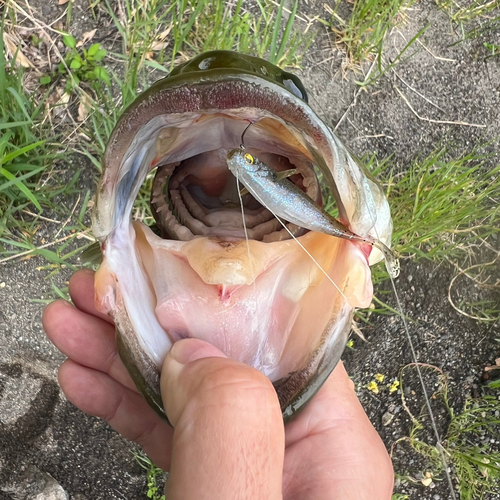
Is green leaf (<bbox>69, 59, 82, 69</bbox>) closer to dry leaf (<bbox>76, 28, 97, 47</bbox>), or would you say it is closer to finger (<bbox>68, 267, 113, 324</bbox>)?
dry leaf (<bbox>76, 28, 97, 47</bbox>)

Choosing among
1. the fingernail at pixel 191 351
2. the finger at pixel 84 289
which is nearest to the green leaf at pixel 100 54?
the finger at pixel 84 289

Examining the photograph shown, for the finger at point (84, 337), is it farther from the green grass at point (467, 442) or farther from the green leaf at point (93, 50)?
the green grass at point (467, 442)

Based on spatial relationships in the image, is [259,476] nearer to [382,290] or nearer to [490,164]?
[382,290]

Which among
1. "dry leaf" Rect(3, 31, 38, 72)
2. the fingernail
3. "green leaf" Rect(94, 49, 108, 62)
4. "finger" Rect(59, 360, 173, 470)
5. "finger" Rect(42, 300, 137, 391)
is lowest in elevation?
"finger" Rect(59, 360, 173, 470)

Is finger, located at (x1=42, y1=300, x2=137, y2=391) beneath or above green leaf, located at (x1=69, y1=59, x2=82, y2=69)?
beneath

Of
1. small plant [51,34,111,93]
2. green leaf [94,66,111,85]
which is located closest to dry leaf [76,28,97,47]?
small plant [51,34,111,93]

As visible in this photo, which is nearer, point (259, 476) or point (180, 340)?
point (259, 476)

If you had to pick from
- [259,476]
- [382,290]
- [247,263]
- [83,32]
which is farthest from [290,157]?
[83,32]
